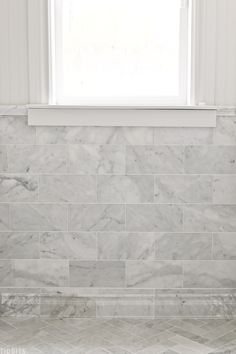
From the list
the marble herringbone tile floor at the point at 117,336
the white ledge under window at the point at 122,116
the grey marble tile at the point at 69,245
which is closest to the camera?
the marble herringbone tile floor at the point at 117,336

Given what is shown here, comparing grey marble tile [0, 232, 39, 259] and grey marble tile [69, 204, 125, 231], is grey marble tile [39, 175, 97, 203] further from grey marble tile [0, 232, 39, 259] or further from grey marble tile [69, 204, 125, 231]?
grey marble tile [0, 232, 39, 259]

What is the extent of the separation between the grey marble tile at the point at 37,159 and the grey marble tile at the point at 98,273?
54 cm

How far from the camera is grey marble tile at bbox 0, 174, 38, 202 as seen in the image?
2602 millimetres

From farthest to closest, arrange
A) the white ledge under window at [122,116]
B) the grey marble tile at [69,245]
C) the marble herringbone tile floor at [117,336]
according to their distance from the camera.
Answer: the grey marble tile at [69,245] → the white ledge under window at [122,116] → the marble herringbone tile floor at [117,336]

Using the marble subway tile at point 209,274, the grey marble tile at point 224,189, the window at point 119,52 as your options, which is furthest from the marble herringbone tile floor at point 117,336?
the window at point 119,52

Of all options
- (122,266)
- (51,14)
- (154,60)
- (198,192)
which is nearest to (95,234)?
(122,266)

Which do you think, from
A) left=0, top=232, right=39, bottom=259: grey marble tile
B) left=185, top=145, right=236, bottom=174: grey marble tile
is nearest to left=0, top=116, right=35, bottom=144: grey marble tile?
left=0, top=232, right=39, bottom=259: grey marble tile

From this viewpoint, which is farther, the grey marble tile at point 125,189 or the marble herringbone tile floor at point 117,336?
the grey marble tile at point 125,189

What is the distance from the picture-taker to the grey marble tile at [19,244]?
2635 millimetres

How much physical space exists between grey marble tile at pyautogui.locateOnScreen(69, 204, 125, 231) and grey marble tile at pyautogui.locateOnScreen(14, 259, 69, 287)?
0.74 feet

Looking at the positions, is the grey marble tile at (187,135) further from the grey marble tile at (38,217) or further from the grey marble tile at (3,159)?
the grey marble tile at (3,159)

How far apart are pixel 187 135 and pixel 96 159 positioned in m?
0.51

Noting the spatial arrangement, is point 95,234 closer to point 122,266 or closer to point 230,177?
point 122,266

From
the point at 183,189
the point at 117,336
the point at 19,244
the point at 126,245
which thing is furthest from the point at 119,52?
the point at 117,336
